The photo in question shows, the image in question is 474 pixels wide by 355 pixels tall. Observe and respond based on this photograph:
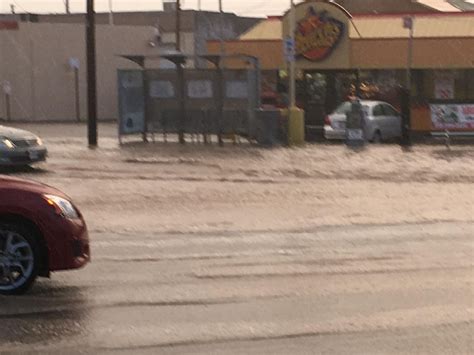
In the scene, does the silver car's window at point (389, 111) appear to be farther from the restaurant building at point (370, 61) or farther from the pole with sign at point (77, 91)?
the pole with sign at point (77, 91)

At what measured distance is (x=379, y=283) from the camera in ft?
38.3

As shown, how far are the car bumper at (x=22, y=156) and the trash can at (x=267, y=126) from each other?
1071 centimetres

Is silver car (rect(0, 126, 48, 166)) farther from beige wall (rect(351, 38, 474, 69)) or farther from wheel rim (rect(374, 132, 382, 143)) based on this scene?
beige wall (rect(351, 38, 474, 69))

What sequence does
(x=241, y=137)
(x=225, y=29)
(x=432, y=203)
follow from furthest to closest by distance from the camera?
(x=225, y=29)
(x=241, y=137)
(x=432, y=203)

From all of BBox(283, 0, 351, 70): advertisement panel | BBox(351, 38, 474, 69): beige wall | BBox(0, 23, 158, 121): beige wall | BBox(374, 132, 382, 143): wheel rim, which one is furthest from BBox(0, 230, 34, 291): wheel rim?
BBox(0, 23, 158, 121): beige wall

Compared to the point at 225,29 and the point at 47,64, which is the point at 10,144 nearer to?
the point at 47,64

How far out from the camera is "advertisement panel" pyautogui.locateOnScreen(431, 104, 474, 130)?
39125 mm

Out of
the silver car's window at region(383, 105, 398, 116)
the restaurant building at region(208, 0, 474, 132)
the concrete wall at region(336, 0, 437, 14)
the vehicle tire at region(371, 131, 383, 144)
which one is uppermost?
the concrete wall at region(336, 0, 437, 14)

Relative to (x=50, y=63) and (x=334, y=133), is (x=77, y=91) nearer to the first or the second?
(x=50, y=63)

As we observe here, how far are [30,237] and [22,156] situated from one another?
14471mm

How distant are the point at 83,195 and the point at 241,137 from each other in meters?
15.1

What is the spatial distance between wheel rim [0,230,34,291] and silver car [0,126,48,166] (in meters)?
14.1

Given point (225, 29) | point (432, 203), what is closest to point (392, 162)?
point (432, 203)

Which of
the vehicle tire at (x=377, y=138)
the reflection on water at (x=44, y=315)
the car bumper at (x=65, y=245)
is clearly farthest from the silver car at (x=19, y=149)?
the vehicle tire at (x=377, y=138)
